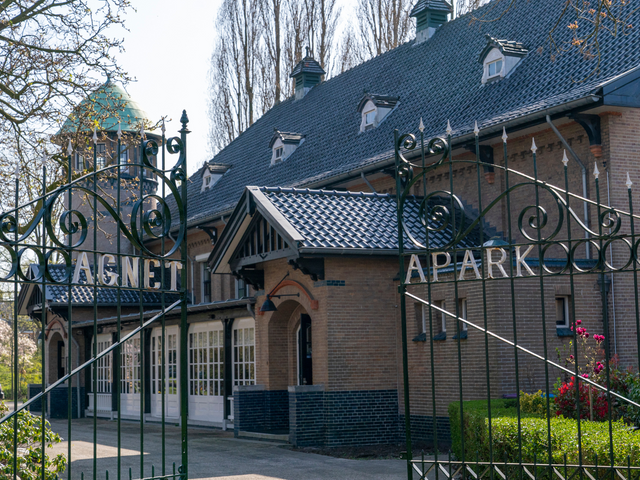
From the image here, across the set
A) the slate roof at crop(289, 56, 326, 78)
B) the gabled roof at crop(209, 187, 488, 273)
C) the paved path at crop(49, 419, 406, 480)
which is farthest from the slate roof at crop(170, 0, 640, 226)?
the paved path at crop(49, 419, 406, 480)

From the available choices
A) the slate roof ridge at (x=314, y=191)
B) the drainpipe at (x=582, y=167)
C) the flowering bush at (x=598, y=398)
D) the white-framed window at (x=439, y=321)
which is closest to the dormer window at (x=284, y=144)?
the slate roof ridge at (x=314, y=191)

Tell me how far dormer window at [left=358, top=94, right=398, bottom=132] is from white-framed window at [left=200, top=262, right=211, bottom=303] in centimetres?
908

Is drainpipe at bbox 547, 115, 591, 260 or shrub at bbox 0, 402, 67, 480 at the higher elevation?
drainpipe at bbox 547, 115, 591, 260

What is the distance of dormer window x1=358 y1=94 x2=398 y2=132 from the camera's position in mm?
22984

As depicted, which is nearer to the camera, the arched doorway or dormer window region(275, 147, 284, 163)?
dormer window region(275, 147, 284, 163)

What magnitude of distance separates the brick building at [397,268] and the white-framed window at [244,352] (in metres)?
0.05

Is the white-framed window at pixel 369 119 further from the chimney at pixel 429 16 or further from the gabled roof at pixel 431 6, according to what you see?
the gabled roof at pixel 431 6

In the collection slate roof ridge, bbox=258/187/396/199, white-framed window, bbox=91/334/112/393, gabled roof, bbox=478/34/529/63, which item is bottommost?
white-framed window, bbox=91/334/112/393

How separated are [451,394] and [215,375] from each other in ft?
27.6

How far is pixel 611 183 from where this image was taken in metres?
15.6

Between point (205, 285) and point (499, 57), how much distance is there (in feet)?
46.9

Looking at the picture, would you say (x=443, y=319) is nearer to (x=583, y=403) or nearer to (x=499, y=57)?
(x=583, y=403)

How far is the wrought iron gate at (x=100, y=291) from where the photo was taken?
5902 mm

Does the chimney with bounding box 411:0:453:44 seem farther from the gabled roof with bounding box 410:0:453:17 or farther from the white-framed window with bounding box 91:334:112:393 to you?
the white-framed window with bounding box 91:334:112:393
